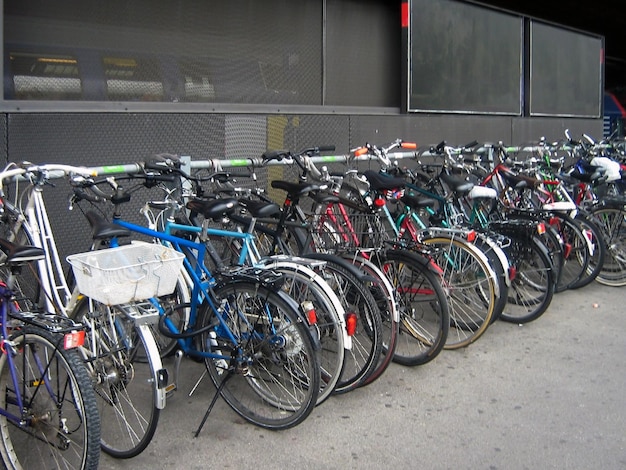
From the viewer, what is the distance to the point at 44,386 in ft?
9.01

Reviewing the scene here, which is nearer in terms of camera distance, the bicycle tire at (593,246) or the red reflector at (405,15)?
the bicycle tire at (593,246)

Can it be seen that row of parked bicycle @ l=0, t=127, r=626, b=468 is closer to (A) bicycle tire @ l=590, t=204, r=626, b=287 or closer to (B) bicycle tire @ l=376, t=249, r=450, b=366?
(B) bicycle tire @ l=376, t=249, r=450, b=366

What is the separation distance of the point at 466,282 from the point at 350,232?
3.13ft

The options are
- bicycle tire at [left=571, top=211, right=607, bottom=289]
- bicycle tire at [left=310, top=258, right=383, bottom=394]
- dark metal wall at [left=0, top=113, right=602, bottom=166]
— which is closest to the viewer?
bicycle tire at [left=310, top=258, right=383, bottom=394]

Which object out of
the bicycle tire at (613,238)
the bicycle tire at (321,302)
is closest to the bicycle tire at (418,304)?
the bicycle tire at (321,302)

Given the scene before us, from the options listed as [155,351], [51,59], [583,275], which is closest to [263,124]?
[51,59]

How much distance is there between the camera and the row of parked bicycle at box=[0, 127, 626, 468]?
2873mm

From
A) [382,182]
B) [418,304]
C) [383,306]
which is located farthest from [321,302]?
[382,182]

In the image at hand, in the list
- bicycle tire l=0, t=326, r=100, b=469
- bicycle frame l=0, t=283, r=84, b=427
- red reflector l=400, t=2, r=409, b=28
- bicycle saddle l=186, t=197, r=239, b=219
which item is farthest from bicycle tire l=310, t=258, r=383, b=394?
red reflector l=400, t=2, r=409, b=28

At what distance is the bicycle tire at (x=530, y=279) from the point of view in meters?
5.14

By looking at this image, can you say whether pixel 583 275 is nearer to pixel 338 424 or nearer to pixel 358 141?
pixel 358 141

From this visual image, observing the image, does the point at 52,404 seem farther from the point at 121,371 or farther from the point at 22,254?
the point at 22,254

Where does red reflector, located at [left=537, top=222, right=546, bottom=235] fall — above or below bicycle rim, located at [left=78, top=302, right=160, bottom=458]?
above

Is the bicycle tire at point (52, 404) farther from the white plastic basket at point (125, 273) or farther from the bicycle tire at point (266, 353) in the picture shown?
the bicycle tire at point (266, 353)
